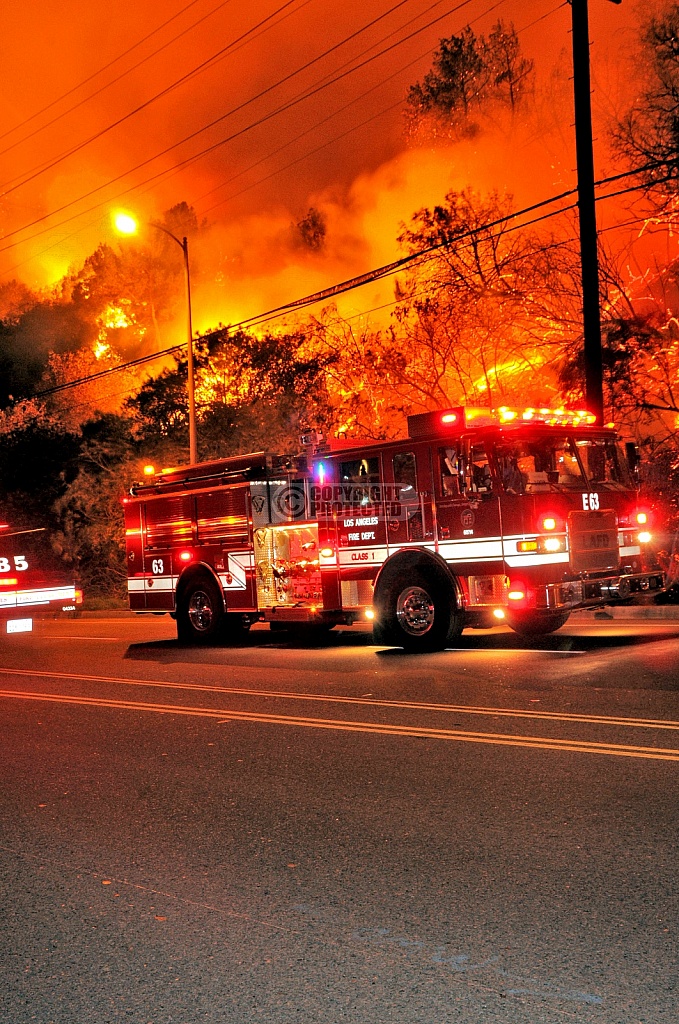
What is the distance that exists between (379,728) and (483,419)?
5300mm

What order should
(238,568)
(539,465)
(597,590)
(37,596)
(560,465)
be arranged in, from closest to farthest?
(597,590), (539,465), (560,465), (238,568), (37,596)

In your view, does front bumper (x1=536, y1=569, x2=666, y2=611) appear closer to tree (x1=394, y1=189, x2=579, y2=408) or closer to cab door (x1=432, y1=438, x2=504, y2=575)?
cab door (x1=432, y1=438, x2=504, y2=575)

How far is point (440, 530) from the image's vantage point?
1323 centimetres

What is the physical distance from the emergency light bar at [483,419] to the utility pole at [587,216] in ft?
13.4

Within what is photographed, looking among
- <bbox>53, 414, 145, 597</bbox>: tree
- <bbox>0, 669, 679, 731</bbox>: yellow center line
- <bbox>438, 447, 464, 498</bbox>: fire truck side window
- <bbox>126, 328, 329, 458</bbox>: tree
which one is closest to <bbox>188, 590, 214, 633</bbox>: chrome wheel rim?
<bbox>0, 669, 679, 731</bbox>: yellow center line

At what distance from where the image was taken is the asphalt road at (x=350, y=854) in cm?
383

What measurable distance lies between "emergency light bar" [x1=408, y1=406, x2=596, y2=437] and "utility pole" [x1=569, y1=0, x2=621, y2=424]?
4.10 meters

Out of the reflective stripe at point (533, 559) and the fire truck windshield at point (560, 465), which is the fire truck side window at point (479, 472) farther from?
the reflective stripe at point (533, 559)

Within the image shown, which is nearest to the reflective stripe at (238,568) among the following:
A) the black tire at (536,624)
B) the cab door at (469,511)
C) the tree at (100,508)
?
the cab door at (469,511)

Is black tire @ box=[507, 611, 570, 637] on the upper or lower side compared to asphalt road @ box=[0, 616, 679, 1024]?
upper

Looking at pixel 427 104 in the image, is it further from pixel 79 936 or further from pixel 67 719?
pixel 79 936

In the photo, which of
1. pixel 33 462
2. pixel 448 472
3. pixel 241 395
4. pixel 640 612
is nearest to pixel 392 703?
pixel 448 472

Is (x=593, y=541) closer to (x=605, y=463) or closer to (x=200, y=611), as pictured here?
(x=605, y=463)

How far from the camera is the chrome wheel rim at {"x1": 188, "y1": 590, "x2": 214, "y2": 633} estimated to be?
16.8 meters
